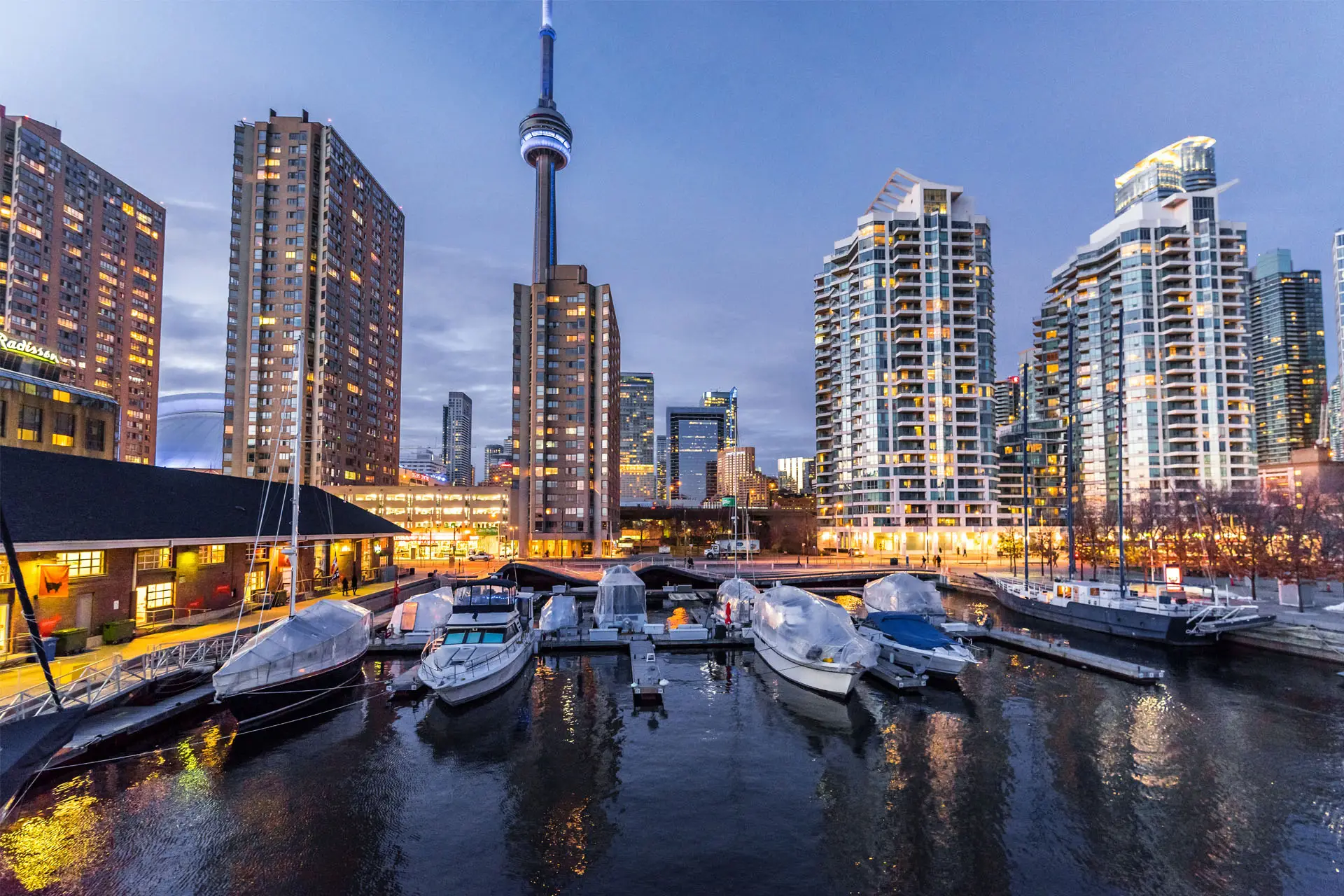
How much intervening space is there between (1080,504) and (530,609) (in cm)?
10947

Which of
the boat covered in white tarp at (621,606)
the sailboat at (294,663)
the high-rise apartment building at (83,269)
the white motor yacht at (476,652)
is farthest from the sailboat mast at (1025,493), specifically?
the high-rise apartment building at (83,269)

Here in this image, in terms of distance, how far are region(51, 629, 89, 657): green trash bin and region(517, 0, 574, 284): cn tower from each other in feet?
373

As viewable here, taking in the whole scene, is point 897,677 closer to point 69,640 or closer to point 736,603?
point 736,603

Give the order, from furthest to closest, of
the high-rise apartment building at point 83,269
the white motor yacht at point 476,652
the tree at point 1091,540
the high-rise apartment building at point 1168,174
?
the high-rise apartment building at point 1168,174, the high-rise apartment building at point 83,269, the tree at point 1091,540, the white motor yacht at point 476,652

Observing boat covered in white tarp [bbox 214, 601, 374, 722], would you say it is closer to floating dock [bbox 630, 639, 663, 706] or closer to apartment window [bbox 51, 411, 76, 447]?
floating dock [bbox 630, 639, 663, 706]

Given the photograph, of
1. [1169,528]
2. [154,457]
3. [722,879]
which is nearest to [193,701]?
[722,879]

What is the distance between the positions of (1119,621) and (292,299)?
145809 millimetres

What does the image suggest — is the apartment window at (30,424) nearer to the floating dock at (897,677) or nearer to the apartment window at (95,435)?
the apartment window at (95,435)

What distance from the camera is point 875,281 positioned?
124438 mm

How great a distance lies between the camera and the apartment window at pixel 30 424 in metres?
43.1

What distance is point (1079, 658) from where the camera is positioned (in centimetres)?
3656

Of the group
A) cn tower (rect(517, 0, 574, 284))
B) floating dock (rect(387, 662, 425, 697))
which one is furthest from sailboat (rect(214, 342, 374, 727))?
cn tower (rect(517, 0, 574, 284))

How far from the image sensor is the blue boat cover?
1348 inches

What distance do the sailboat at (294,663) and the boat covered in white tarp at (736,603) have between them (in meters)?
24.3
